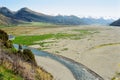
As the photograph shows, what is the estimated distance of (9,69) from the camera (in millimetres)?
17406

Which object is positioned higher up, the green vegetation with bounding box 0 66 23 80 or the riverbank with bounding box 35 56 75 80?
the green vegetation with bounding box 0 66 23 80

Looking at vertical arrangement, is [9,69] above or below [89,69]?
above

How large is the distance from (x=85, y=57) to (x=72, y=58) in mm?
2735

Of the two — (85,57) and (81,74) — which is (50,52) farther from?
(81,74)

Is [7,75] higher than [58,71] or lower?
higher

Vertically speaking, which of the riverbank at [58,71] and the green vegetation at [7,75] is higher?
the green vegetation at [7,75]

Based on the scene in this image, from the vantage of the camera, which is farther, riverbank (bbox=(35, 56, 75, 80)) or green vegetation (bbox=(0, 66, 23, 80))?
riverbank (bbox=(35, 56, 75, 80))

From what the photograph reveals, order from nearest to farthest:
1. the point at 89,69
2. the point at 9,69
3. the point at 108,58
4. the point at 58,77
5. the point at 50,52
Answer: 1. the point at 9,69
2. the point at 58,77
3. the point at 89,69
4. the point at 108,58
5. the point at 50,52

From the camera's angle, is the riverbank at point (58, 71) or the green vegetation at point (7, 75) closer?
the green vegetation at point (7, 75)

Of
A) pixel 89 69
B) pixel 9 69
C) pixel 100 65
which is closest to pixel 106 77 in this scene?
pixel 89 69

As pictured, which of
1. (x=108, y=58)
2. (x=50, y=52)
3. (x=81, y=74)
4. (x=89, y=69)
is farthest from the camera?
(x=50, y=52)

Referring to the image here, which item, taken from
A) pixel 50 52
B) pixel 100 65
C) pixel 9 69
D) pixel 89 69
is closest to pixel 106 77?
pixel 89 69

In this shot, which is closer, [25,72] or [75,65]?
[25,72]

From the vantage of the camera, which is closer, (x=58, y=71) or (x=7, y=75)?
(x=7, y=75)
